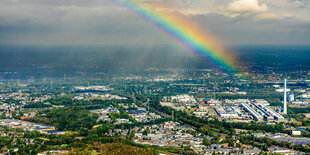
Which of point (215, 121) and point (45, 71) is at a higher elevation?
point (45, 71)

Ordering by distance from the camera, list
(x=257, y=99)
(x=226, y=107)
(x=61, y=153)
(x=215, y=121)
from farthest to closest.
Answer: (x=257, y=99) < (x=226, y=107) < (x=215, y=121) < (x=61, y=153)

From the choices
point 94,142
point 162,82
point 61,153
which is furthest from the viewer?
point 162,82

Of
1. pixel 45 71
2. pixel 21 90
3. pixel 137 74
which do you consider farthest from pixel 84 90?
pixel 45 71

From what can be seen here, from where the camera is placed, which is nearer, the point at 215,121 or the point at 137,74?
the point at 215,121

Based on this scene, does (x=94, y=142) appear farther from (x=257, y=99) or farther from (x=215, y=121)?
(x=257, y=99)

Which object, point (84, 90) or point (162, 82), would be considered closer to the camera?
point (84, 90)

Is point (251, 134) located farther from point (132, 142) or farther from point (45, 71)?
point (45, 71)

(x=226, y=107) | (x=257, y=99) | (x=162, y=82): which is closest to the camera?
(x=226, y=107)

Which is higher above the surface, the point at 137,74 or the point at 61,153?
the point at 137,74

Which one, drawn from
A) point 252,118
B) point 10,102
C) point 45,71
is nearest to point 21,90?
point 10,102
